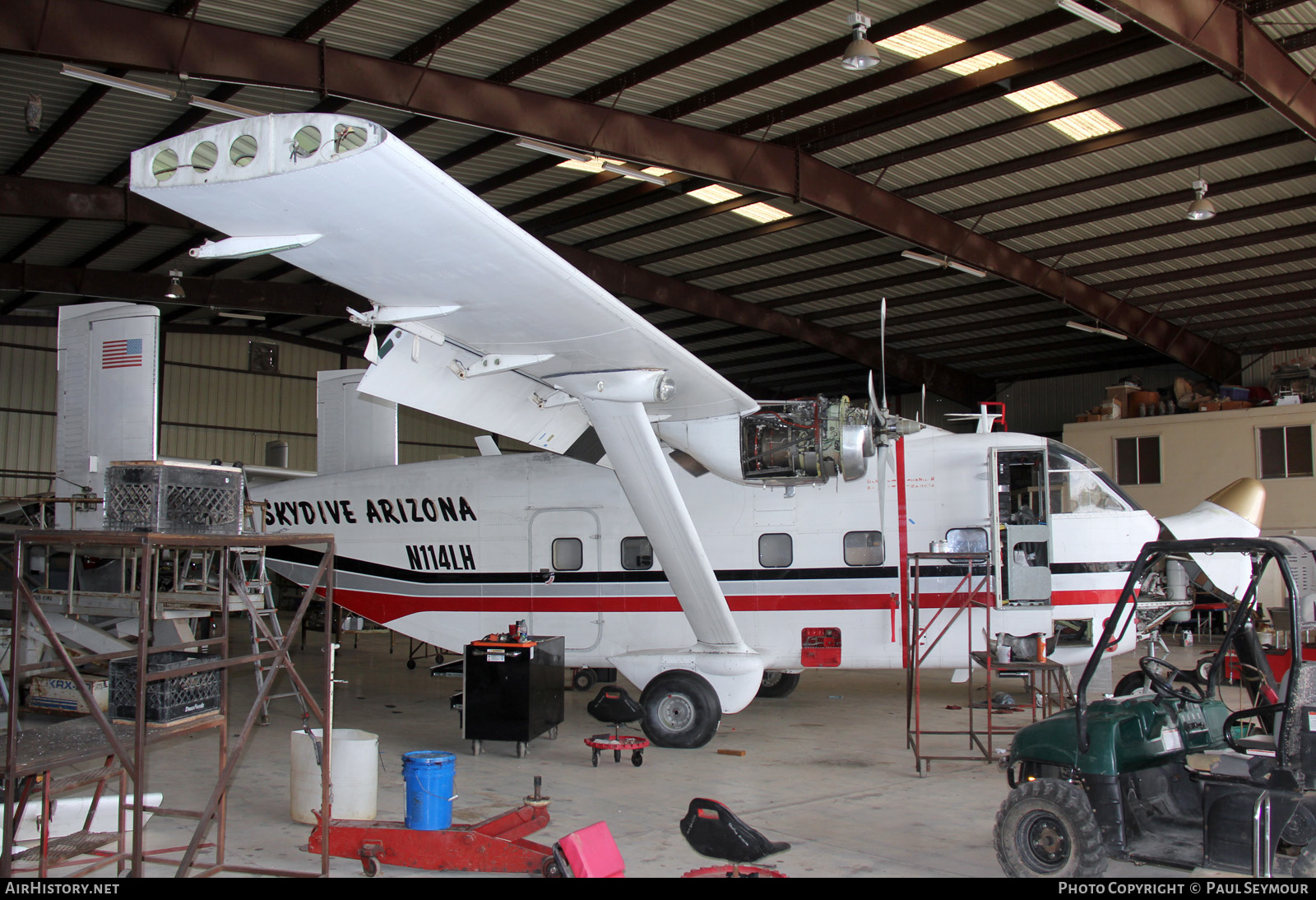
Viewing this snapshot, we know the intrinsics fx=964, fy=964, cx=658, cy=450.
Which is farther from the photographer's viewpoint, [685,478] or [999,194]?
[999,194]

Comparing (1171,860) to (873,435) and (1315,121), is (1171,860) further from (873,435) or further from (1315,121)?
(1315,121)

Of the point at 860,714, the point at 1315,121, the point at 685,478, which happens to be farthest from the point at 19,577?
the point at 1315,121

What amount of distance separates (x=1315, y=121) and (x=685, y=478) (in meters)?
10.7

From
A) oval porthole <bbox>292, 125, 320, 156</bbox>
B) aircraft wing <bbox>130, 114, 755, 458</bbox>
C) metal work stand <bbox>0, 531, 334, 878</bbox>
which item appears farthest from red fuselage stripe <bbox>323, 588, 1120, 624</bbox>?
oval porthole <bbox>292, 125, 320, 156</bbox>

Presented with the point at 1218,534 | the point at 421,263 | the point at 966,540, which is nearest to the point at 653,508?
the point at 966,540

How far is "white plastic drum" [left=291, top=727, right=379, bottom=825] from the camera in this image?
292 inches

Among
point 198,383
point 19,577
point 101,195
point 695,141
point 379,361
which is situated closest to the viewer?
point 19,577

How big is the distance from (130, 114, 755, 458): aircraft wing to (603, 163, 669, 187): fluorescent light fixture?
6.45 m

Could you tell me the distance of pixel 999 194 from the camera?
1827 centimetres

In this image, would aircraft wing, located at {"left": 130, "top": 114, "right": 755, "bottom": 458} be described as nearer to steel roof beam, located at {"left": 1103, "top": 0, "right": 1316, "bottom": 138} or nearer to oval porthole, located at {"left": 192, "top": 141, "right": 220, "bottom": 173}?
oval porthole, located at {"left": 192, "top": 141, "right": 220, "bottom": 173}

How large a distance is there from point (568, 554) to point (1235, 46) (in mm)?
10717

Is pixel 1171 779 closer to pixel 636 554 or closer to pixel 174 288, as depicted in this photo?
pixel 636 554

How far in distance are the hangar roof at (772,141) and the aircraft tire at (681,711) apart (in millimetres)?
8176

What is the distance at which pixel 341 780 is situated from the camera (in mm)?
7434
